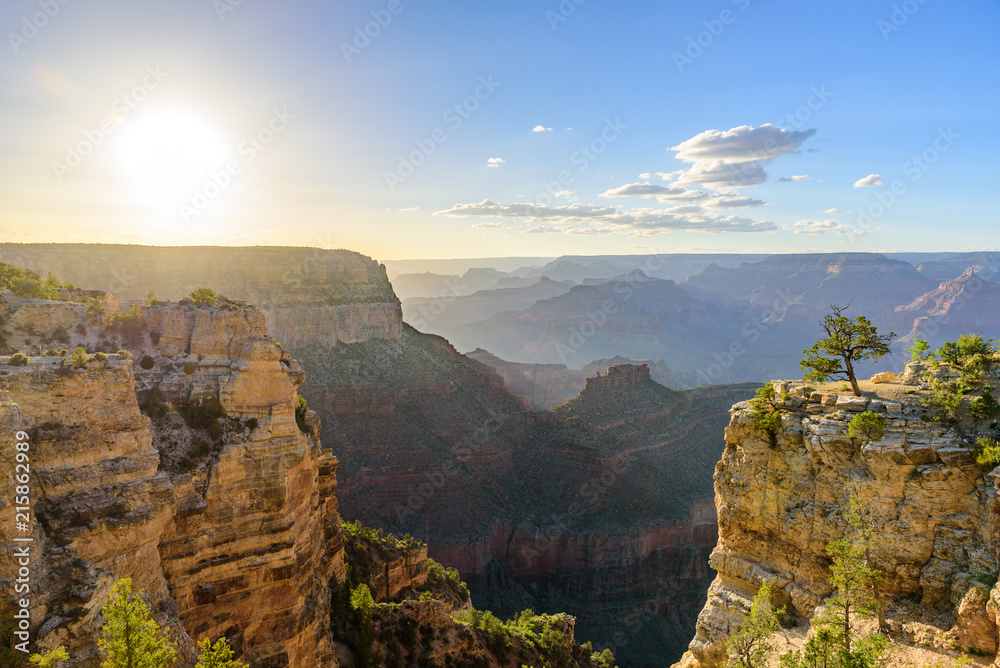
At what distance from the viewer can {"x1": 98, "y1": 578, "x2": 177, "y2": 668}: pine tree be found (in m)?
11.3

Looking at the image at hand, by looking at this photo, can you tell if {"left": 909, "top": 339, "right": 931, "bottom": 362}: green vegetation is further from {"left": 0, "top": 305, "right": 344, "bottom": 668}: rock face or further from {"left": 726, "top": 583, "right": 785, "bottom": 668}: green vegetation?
{"left": 0, "top": 305, "right": 344, "bottom": 668}: rock face

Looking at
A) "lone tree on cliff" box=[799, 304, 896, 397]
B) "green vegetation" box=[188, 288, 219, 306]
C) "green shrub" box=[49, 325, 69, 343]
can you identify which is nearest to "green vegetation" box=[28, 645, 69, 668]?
"green shrub" box=[49, 325, 69, 343]

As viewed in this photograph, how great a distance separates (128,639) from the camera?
450 inches

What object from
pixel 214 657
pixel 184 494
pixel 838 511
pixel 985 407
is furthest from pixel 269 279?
pixel 985 407

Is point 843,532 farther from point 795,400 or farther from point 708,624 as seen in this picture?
point 708,624

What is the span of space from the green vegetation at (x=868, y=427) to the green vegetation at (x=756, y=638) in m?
5.55

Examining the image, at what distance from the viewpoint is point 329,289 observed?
7475cm

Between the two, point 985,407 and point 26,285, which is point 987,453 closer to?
point 985,407

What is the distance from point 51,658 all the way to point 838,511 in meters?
20.4

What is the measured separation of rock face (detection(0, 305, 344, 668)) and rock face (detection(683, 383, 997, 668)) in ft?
48.5

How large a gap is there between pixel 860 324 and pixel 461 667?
22657 millimetres

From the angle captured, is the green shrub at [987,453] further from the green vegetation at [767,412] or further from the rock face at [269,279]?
the rock face at [269,279]

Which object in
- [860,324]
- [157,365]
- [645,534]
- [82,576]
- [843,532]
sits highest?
[860,324]

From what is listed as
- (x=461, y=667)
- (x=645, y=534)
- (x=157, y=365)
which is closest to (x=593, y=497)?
(x=645, y=534)
